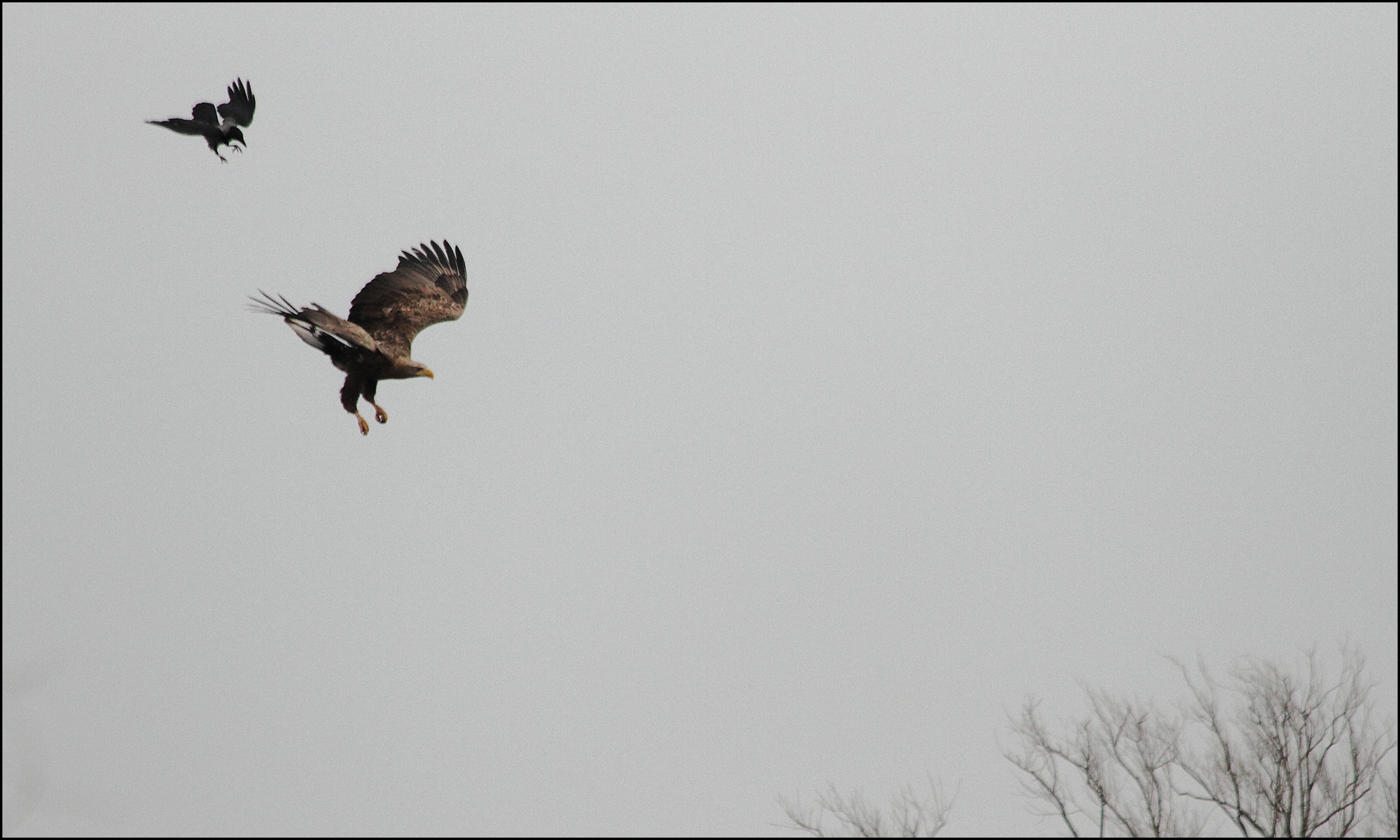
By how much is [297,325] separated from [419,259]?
13.2ft

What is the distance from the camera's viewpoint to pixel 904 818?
14125 millimetres

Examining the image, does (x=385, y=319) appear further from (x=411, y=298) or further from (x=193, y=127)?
(x=193, y=127)

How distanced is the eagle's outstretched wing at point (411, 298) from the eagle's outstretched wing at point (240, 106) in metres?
2.11

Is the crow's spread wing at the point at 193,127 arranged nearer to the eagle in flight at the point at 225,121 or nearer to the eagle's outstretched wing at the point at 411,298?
the eagle in flight at the point at 225,121

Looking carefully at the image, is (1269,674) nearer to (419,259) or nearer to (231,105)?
(419,259)

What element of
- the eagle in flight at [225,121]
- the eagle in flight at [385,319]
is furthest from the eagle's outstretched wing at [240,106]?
the eagle in flight at [385,319]

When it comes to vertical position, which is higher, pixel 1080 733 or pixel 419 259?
pixel 419 259

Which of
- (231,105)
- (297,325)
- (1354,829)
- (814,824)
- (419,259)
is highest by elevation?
(419,259)

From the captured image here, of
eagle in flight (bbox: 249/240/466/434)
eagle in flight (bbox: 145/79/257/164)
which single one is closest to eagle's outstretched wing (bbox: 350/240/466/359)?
eagle in flight (bbox: 249/240/466/434)

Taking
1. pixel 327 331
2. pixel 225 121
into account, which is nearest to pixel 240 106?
pixel 225 121

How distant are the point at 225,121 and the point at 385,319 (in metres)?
2.46

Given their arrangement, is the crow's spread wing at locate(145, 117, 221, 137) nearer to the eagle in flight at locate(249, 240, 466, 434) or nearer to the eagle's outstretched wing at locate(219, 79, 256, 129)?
the eagle's outstretched wing at locate(219, 79, 256, 129)

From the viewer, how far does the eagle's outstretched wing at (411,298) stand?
949 cm

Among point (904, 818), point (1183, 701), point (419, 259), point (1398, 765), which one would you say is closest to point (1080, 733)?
point (1183, 701)
